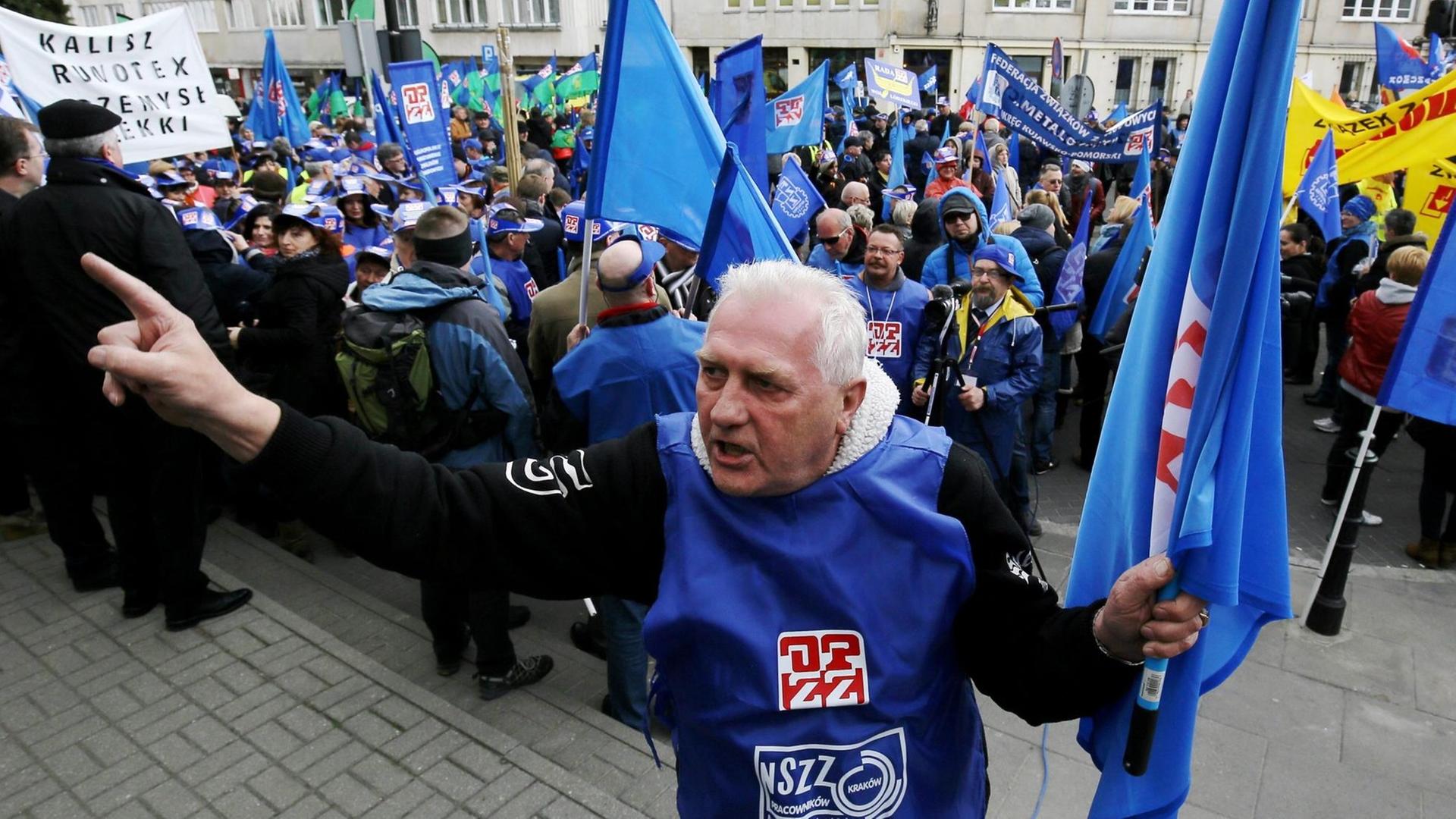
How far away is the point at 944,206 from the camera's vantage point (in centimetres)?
651

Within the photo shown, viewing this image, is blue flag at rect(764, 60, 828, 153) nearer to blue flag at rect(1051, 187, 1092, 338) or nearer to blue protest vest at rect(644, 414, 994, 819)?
blue flag at rect(1051, 187, 1092, 338)

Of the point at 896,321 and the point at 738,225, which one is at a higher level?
the point at 738,225

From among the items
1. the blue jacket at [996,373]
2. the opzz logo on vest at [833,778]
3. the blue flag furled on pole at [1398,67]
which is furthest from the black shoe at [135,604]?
the blue flag furled on pole at [1398,67]

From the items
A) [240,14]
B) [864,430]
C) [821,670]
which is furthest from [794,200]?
[240,14]

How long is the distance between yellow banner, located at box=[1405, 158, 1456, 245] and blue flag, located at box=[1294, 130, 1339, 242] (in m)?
0.55

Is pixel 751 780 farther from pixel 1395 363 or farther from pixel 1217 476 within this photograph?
pixel 1395 363

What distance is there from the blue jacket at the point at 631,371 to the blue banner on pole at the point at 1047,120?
6.89 metres

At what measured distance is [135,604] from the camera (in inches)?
183

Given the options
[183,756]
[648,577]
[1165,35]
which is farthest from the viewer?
[1165,35]

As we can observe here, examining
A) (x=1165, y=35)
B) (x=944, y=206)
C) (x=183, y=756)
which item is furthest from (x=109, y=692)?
(x=1165, y=35)

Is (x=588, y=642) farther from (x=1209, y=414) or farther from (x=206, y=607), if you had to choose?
(x=1209, y=414)

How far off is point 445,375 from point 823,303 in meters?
2.52

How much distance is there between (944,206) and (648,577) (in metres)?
5.25

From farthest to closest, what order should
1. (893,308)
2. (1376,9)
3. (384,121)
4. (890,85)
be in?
1. (1376,9)
2. (890,85)
3. (384,121)
4. (893,308)
